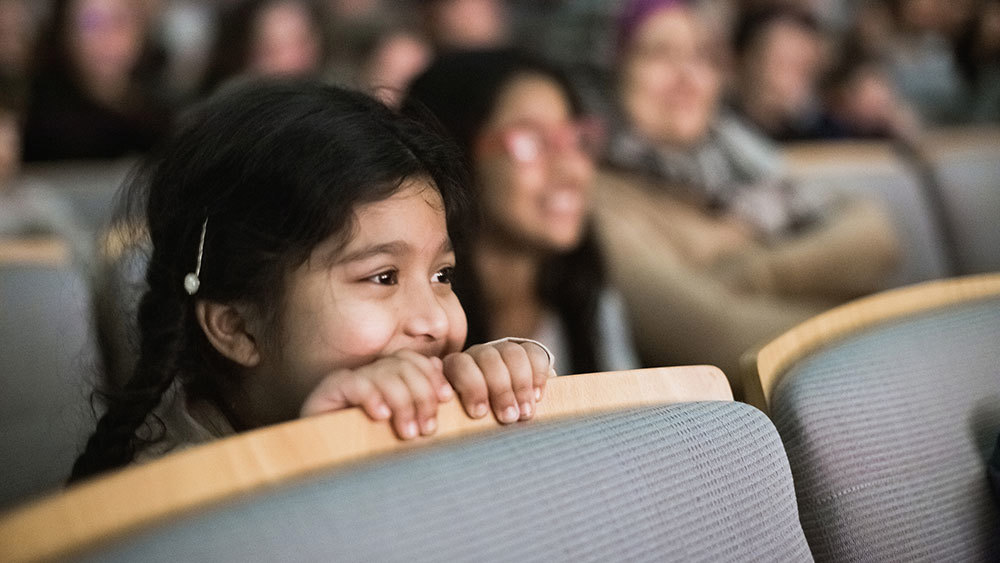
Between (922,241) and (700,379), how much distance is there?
2.39 meters

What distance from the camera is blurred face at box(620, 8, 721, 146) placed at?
2.62 meters

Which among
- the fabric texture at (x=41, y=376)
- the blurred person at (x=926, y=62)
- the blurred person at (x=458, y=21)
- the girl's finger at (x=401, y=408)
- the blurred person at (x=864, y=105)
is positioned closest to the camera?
the girl's finger at (x=401, y=408)

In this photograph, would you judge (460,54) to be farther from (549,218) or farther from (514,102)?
(549,218)

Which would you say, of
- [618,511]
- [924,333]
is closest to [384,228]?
[618,511]

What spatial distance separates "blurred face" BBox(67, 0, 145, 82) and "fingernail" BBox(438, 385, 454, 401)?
255 cm

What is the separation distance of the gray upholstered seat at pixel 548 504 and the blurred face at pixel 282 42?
2483 millimetres

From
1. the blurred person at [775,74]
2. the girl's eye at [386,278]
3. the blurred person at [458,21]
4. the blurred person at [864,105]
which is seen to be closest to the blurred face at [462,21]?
the blurred person at [458,21]

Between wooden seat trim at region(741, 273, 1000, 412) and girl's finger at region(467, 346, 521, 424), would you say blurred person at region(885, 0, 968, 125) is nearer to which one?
wooden seat trim at region(741, 273, 1000, 412)

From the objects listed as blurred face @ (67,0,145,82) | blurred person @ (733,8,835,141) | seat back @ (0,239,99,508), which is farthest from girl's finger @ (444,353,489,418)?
blurred person @ (733,8,835,141)

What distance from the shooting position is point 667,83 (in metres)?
2.63

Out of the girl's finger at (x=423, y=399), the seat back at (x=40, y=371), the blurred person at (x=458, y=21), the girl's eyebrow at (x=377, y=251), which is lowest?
the seat back at (x=40, y=371)

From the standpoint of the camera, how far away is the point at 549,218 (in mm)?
1698

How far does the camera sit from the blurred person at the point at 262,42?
113 inches

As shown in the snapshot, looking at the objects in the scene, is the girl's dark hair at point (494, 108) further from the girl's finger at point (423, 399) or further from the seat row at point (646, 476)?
the girl's finger at point (423, 399)
